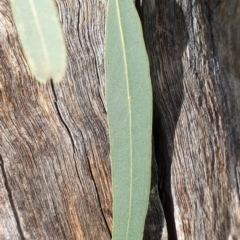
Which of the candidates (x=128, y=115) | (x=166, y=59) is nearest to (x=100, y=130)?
(x=128, y=115)

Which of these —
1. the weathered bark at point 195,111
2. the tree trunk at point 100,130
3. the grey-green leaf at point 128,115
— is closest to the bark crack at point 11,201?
the tree trunk at point 100,130

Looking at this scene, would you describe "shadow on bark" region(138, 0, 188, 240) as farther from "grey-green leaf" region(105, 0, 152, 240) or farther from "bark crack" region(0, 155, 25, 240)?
"bark crack" region(0, 155, 25, 240)

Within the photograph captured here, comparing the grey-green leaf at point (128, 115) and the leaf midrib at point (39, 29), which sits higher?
the leaf midrib at point (39, 29)

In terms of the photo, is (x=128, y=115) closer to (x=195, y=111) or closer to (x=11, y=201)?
(x=195, y=111)

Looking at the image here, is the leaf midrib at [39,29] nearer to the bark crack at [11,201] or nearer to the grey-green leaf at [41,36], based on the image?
the grey-green leaf at [41,36]

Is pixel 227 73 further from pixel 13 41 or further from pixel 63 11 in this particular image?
pixel 13 41

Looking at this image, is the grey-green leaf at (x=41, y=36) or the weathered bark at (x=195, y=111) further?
the weathered bark at (x=195, y=111)

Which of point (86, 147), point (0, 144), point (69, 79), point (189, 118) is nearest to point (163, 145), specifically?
point (189, 118)
